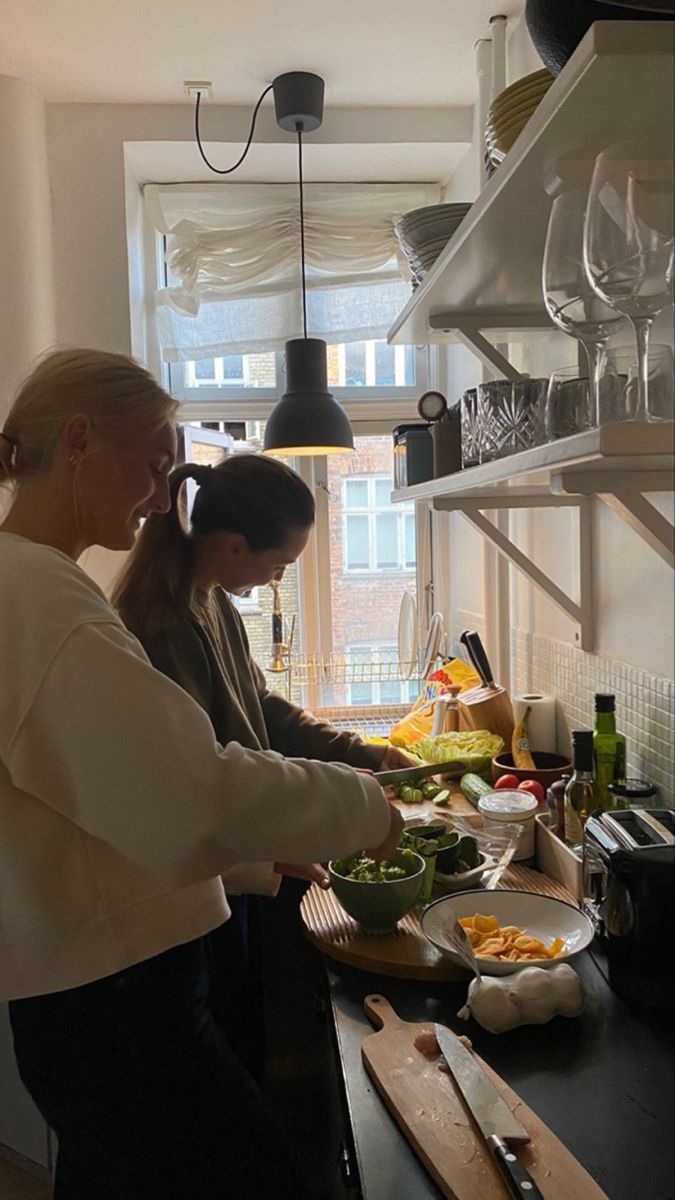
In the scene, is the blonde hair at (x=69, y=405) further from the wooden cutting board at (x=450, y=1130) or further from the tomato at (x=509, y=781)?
the tomato at (x=509, y=781)

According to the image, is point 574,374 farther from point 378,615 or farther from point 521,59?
point 378,615

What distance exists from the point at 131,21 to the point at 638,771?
185 centimetres

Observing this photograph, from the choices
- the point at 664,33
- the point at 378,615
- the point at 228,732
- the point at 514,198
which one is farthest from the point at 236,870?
the point at 378,615

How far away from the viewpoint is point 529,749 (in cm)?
175

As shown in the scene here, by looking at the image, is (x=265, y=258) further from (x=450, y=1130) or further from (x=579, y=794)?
(x=450, y=1130)

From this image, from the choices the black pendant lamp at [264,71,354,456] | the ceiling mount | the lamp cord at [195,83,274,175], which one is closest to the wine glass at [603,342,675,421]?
the black pendant lamp at [264,71,354,456]

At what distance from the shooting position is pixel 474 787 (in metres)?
1.72

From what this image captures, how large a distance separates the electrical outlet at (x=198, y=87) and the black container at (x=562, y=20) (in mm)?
1680

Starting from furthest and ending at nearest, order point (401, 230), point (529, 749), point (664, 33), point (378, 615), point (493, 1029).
Result: point (378, 615) < point (529, 749) < point (401, 230) < point (493, 1029) < point (664, 33)

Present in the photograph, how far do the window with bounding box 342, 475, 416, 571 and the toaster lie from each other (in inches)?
73.6

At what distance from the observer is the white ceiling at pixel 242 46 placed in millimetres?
1915

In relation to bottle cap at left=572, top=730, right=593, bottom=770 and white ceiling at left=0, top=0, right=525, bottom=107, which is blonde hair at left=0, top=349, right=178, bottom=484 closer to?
bottle cap at left=572, top=730, right=593, bottom=770

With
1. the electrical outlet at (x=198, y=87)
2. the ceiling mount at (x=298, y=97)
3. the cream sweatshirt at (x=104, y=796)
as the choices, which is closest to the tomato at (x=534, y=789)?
the cream sweatshirt at (x=104, y=796)

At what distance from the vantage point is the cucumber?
170 centimetres
